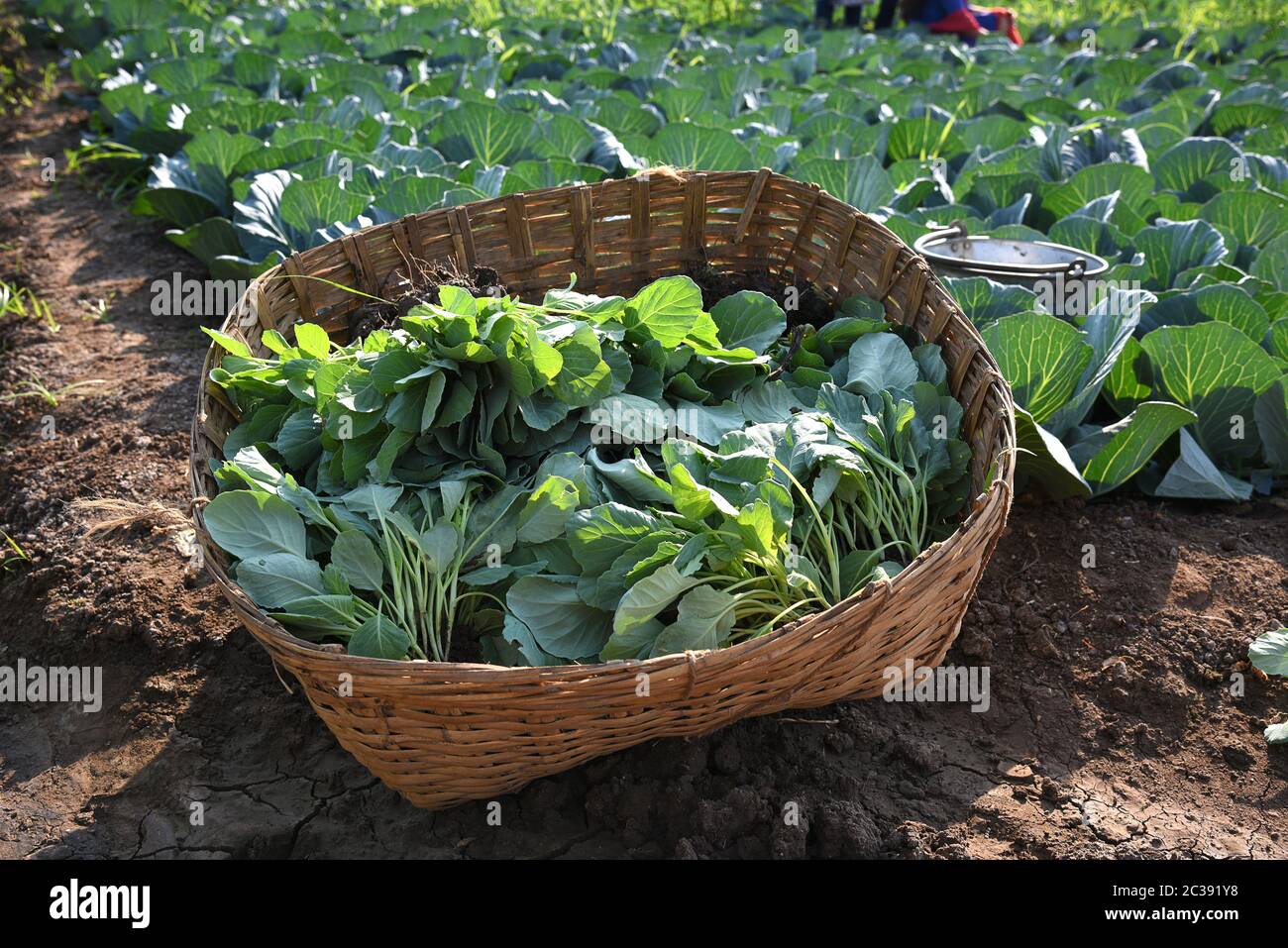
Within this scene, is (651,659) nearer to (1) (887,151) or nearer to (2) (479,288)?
(2) (479,288)

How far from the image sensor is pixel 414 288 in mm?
2975

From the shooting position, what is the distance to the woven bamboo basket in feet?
6.10

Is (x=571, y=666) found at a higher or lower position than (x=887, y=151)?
lower

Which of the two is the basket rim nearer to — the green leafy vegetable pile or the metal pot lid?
the green leafy vegetable pile

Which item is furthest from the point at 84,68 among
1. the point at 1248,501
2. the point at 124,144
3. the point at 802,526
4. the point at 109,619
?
the point at 1248,501

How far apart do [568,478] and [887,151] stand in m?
3.22

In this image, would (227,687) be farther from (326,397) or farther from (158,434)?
(158,434)

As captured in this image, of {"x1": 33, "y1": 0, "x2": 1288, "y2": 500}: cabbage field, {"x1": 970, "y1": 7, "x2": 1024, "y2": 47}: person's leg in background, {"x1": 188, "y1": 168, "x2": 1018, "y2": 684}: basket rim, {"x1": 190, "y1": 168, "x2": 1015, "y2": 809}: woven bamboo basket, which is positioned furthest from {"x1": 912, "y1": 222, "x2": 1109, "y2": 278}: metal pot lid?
{"x1": 970, "y1": 7, "x2": 1024, "y2": 47}: person's leg in background

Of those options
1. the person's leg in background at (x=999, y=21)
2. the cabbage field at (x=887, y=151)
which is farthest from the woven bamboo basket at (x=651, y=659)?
the person's leg in background at (x=999, y=21)

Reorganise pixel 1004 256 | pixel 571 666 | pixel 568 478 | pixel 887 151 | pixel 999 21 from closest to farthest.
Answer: pixel 571 666 → pixel 568 478 → pixel 1004 256 → pixel 887 151 → pixel 999 21

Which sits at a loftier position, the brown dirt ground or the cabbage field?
the cabbage field

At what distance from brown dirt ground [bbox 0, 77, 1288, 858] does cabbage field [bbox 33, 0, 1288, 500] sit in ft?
1.12

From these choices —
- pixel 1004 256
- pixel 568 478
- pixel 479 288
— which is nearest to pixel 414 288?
pixel 479 288

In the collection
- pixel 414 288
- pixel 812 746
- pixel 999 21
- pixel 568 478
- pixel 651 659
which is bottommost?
pixel 812 746
